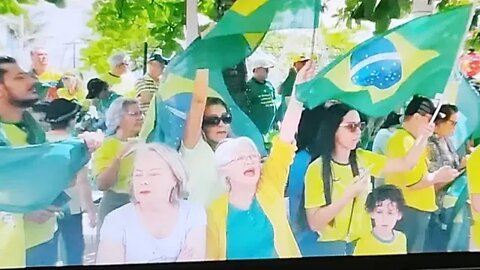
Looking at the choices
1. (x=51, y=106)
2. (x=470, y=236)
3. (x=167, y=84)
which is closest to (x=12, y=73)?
(x=51, y=106)

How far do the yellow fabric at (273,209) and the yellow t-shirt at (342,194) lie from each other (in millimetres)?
49

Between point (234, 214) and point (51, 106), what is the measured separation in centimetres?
38

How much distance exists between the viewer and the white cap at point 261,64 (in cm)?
141

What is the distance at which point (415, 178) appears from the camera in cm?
147

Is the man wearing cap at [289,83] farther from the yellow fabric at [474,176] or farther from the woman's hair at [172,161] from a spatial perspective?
the yellow fabric at [474,176]

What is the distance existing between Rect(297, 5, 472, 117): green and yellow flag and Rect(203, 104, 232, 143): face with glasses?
175mm

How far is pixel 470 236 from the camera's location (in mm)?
1499

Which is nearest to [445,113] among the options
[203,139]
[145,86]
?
[203,139]

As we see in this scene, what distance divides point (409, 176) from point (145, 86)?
521mm

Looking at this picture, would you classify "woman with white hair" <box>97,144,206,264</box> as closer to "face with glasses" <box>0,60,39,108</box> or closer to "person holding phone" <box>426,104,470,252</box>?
"face with glasses" <box>0,60,39,108</box>

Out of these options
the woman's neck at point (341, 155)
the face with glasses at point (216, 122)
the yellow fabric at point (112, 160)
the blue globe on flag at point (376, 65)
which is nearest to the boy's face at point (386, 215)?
the woman's neck at point (341, 155)

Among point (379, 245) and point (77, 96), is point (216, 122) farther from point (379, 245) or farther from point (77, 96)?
point (379, 245)

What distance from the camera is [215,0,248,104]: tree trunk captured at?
4.58ft

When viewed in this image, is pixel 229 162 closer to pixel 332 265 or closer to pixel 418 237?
pixel 332 265
